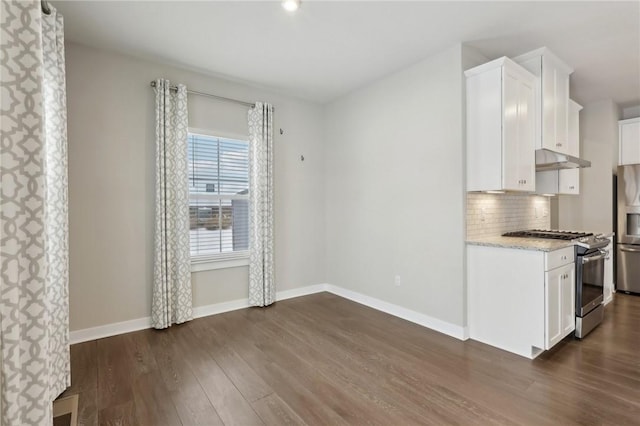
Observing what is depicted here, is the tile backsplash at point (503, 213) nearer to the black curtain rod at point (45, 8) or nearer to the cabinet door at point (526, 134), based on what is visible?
the cabinet door at point (526, 134)

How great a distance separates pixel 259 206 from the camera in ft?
13.6

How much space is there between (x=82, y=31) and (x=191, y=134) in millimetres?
1318

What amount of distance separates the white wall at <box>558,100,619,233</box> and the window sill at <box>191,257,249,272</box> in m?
5.27

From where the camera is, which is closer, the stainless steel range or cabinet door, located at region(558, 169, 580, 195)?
the stainless steel range

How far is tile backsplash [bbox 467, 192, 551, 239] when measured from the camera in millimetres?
3314

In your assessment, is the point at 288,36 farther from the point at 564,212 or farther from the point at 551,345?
the point at 564,212

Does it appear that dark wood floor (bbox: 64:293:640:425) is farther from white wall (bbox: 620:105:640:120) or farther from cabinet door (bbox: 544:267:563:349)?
white wall (bbox: 620:105:640:120)

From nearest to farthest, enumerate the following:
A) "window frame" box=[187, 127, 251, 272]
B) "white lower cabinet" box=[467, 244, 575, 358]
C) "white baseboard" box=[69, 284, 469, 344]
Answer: "white lower cabinet" box=[467, 244, 575, 358]
"white baseboard" box=[69, 284, 469, 344]
"window frame" box=[187, 127, 251, 272]

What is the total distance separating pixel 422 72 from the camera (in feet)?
11.5

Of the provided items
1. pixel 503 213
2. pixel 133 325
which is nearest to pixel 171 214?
pixel 133 325

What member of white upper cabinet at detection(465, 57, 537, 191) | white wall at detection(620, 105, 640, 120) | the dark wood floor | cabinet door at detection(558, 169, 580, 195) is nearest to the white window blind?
the dark wood floor

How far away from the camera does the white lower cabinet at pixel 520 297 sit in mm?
2666

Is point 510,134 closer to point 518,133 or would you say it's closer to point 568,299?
point 518,133

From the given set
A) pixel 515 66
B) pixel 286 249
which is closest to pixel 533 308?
pixel 515 66
